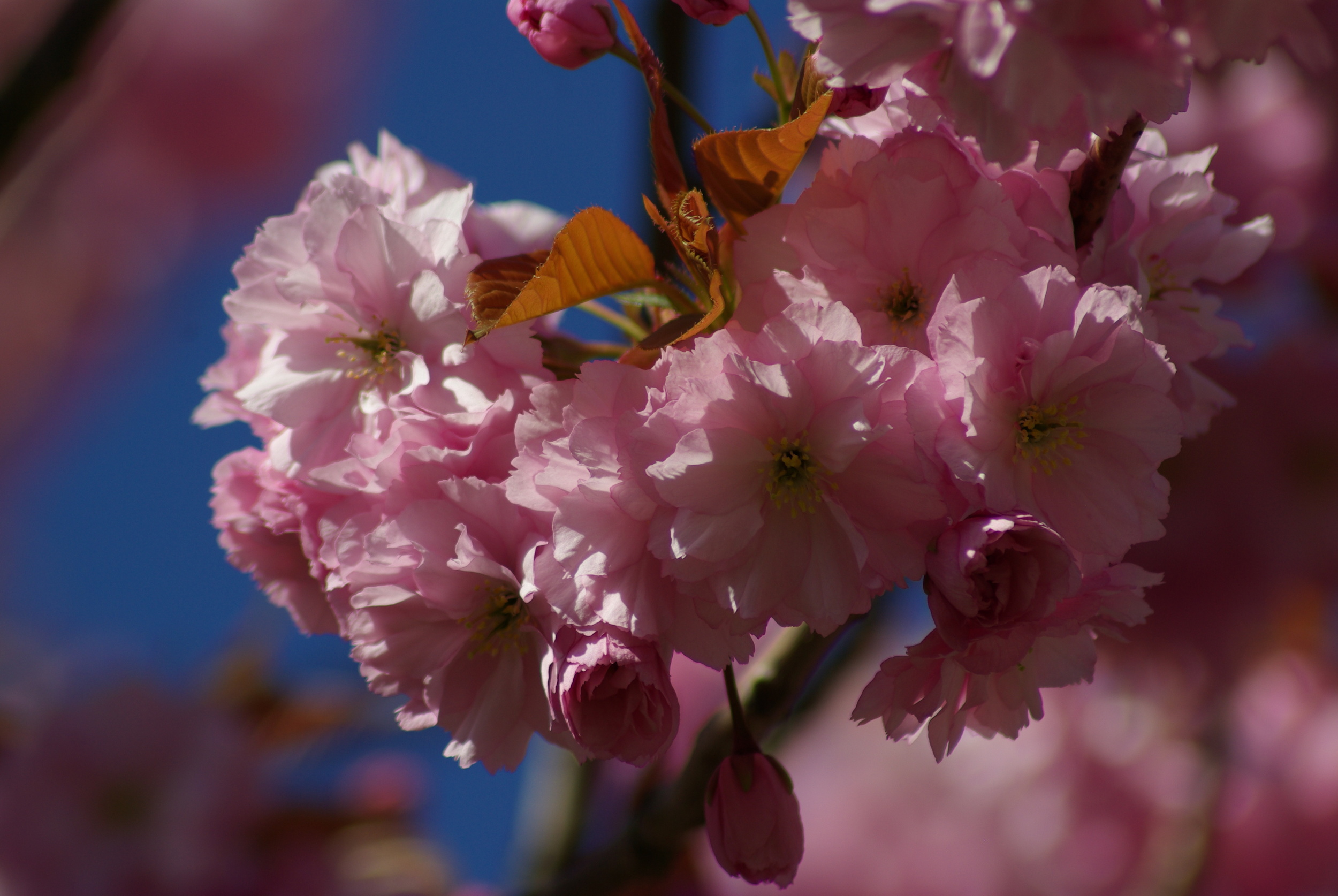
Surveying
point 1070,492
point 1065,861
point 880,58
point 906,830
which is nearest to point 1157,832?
point 1065,861

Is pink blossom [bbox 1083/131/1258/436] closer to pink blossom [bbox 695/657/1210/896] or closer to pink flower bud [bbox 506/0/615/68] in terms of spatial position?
pink flower bud [bbox 506/0/615/68]

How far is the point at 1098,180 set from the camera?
0.89 metres

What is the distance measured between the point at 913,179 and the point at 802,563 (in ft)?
1.02

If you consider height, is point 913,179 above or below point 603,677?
above

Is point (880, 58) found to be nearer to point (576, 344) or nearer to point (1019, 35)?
point (1019, 35)

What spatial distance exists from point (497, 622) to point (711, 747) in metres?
0.32

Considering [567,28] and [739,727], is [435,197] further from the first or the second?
[739,727]

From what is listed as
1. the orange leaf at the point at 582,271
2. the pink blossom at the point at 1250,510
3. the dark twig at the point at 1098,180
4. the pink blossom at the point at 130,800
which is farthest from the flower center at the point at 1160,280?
the pink blossom at the point at 1250,510

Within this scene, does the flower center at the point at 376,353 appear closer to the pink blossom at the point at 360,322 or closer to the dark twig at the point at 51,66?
the pink blossom at the point at 360,322

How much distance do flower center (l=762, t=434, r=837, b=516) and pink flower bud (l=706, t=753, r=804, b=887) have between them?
0.88ft

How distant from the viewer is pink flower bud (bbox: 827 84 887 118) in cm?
86

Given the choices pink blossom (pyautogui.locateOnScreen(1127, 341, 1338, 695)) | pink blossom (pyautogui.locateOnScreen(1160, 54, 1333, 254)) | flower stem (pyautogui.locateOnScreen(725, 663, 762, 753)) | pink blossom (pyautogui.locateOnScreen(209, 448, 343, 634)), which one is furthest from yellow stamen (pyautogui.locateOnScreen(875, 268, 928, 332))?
pink blossom (pyautogui.locateOnScreen(1160, 54, 1333, 254))

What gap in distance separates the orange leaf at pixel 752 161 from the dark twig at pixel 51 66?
1.23 meters

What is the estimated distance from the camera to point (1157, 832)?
314 cm
